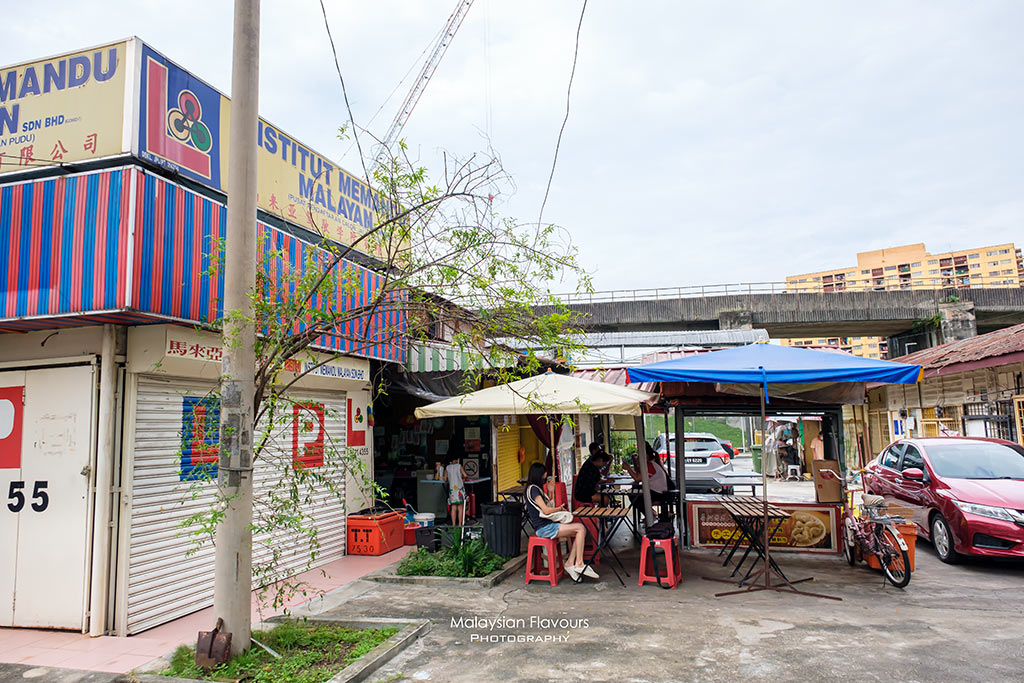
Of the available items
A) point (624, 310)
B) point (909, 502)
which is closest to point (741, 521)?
point (909, 502)

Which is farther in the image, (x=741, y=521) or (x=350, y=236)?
A: (x=350, y=236)

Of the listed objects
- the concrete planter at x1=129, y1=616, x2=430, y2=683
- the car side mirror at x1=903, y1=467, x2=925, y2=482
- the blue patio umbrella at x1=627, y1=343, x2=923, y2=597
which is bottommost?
the concrete planter at x1=129, y1=616, x2=430, y2=683

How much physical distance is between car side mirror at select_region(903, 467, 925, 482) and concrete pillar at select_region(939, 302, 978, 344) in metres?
24.5

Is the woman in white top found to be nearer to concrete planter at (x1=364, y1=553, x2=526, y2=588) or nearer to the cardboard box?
concrete planter at (x1=364, y1=553, x2=526, y2=588)

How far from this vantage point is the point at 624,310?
3159 centimetres

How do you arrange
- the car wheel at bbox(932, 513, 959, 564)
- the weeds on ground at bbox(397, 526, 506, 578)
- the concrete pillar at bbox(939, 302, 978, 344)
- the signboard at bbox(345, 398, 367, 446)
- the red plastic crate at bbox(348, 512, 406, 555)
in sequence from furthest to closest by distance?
the concrete pillar at bbox(939, 302, 978, 344) < the signboard at bbox(345, 398, 367, 446) < the red plastic crate at bbox(348, 512, 406, 555) < the car wheel at bbox(932, 513, 959, 564) < the weeds on ground at bbox(397, 526, 506, 578)

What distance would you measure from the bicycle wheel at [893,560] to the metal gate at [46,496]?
8083mm

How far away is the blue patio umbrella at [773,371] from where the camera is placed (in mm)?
7285

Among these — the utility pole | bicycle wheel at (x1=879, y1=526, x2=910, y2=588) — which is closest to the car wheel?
bicycle wheel at (x1=879, y1=526, x2=910, y2=588)

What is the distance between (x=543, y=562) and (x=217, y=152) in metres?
6.05

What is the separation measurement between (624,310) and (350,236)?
2298 centimetres

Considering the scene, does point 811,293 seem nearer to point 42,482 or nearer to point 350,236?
point 350,236

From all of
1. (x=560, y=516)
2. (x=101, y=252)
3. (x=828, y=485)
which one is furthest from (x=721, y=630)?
(x=101, y=252)

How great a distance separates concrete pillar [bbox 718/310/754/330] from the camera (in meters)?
30.3
